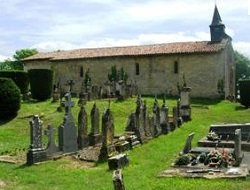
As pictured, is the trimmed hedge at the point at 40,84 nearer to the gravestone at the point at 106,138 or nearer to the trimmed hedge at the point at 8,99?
the trimmed hedge at the point at 8,99

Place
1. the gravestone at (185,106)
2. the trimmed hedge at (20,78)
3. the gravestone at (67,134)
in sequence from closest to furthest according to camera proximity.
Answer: the gravestone at (67,134) < the gravestone at (185,106) < the trimmed hedge at (20,78)

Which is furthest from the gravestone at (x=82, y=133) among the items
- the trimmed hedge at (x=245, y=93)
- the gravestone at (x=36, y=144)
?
the trimmed hedge at (x=245, y=93)

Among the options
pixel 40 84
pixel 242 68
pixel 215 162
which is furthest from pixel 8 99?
pixel 242 68

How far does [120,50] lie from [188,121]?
845 inches

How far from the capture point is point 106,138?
14789mm

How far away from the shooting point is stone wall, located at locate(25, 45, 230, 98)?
3859cm

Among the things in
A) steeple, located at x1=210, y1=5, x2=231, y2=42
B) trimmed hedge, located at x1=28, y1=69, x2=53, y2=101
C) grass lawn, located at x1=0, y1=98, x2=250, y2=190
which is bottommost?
grass lawn, located at x1=0, y1=98, x2=250, y2=190

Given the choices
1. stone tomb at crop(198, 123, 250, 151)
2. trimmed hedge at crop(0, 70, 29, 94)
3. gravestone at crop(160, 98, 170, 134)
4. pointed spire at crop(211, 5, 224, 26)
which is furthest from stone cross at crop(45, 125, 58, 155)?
pointed spire at crop(211, 5, 224, 26)

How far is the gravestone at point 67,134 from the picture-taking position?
1547cm

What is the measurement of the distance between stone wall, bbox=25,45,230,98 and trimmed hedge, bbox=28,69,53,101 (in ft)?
36.4

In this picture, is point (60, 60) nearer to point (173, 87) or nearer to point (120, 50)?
point (120, 50)

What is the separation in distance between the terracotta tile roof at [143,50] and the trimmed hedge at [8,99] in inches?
710

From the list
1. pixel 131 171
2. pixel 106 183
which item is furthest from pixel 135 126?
pixel 106 183

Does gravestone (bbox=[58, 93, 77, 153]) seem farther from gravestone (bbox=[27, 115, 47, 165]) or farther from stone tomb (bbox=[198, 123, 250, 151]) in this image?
stone tomb (bbox=[198, 123, 250, 151])
